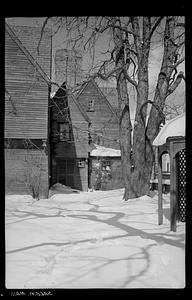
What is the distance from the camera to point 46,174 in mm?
13383

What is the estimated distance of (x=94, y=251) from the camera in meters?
4.15

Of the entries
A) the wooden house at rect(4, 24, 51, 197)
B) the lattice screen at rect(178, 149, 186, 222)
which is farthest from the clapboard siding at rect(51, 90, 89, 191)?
the lattice screen at rect(178, 149, 186, 222)

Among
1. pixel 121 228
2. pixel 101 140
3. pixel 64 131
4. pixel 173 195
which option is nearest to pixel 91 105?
pixel 101 140

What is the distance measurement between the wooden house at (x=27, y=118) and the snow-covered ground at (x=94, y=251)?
19.0 ft

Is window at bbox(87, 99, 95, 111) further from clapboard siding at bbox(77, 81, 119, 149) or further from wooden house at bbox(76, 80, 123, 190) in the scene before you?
clapboard siding at bbox(77, 81, 119, 149)

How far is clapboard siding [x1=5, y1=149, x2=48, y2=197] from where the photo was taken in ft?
42.5

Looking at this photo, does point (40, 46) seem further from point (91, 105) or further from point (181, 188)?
point (181, 188)

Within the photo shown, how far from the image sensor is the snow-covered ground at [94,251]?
2646 millimetres

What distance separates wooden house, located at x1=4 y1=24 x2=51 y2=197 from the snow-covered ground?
19.0ft

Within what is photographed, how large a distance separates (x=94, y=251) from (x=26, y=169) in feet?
31.4

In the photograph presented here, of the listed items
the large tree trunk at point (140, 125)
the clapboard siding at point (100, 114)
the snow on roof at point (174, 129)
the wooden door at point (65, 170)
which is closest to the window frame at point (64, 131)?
the wooden door at point (65, 170)
